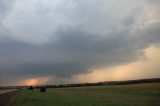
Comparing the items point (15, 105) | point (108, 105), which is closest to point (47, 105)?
point (15, 105)

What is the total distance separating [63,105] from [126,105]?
25.1 ft

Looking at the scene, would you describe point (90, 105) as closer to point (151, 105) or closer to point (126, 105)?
point (126, 105)

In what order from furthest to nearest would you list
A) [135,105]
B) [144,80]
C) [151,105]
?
[144,80] → [135,105] → [151,105]

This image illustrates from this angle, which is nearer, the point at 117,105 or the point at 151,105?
the point at 151,105

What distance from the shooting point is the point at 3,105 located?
3812 cm

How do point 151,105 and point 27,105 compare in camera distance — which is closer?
point 151,105

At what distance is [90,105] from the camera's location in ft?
125

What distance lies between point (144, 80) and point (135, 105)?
106506 millimetres

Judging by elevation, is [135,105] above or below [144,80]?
below

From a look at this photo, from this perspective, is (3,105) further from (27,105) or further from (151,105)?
(151,105)

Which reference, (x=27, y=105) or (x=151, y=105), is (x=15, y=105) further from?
(x=151, y=105)

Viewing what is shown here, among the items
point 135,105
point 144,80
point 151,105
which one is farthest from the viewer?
point 144,80

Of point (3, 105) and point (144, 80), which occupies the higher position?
point (144, 80)

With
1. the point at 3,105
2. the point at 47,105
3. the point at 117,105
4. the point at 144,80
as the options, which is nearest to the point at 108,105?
the point at 117,105
